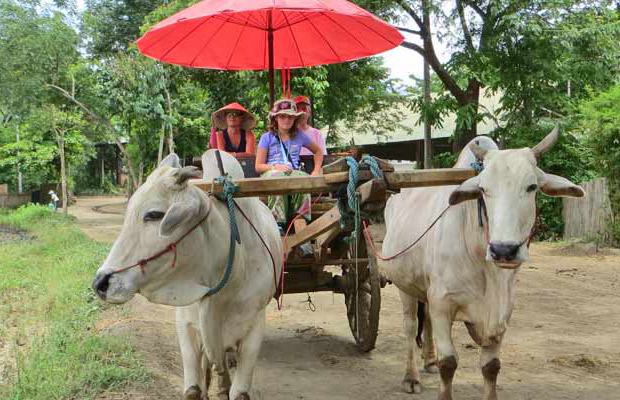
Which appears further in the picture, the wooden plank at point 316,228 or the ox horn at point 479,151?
the wooden plank at point 316,228

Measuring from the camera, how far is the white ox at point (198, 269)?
2.94 meters

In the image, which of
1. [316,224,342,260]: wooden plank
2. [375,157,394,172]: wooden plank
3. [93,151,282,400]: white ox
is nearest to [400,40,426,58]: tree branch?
[316,224,342,260]: wooden plank

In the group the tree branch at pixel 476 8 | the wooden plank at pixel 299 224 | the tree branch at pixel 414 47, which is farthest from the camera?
Answer: the tree branch at pixel 414 47

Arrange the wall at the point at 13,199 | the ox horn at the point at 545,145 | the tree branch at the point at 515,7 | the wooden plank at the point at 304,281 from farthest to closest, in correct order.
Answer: the wall at the point at 13,199
the tree branch at the point at 515,7
the wooden plank at the point at 304,281
the ox horn at the point at 545,145

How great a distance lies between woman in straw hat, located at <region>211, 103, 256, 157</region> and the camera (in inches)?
233

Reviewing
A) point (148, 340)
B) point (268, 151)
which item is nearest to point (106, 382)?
point (148, 340)

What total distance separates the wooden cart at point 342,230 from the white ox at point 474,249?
1.08 feet

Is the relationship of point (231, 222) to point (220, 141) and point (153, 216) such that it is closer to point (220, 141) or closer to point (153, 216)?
point (153, 216)

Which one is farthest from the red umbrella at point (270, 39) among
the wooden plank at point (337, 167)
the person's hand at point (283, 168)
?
the wooden plank at point (337, 167)

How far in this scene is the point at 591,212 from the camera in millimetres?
12898

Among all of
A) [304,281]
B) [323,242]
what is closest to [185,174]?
[323,242]

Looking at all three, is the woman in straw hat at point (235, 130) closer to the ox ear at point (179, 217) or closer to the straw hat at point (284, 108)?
the straw hat at point (284, 108)

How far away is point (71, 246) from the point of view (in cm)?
1305

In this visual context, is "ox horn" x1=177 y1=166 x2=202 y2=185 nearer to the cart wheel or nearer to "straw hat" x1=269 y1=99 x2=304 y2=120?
"straw hat" x1=269 y1=99 x2=304 y2=120
